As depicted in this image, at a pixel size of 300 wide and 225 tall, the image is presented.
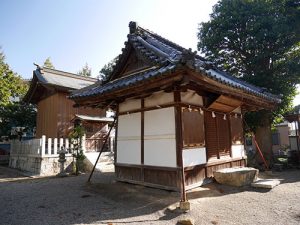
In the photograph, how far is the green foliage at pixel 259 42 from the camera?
14500 millimetres

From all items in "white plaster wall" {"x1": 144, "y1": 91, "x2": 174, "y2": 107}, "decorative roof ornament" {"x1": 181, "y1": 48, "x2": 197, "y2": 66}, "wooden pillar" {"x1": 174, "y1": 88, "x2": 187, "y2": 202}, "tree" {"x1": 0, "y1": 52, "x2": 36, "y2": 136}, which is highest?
"tree" {"x1": 0, "y1": 52, "x2": 36, "y2": 136}

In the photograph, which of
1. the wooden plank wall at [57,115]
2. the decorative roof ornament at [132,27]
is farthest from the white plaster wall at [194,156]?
the wooden plank wall at [57,115]

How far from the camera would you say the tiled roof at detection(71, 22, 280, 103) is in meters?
5.06

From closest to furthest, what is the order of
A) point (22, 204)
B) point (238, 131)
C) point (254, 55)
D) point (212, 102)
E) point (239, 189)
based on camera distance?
point (22, 204) → point (239, 189) → point (212, 102) → point (238, 131) → point (254, 55)

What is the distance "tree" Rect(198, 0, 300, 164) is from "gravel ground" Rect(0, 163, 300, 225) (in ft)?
27.1

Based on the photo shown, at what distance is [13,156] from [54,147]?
5.86 m

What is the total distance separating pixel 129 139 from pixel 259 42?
11985 mm

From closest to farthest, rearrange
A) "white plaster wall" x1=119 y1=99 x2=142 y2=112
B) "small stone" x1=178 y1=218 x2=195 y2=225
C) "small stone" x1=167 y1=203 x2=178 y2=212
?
"small stone" x1=178 y1=218 x2=195 y2=225 < "small stone" x1=167 y1=203 x2=178 y2=212 < "white plaster wall" x1=119 y1=99 x2=142 y2=112

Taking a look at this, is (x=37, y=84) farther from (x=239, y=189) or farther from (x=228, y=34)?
(x=239, y=189)

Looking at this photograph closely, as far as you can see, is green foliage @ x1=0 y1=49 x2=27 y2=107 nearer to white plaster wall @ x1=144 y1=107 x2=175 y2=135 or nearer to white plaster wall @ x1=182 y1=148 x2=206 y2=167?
white plaster wall @ x1=144 y1=107 x2=175 y2=135

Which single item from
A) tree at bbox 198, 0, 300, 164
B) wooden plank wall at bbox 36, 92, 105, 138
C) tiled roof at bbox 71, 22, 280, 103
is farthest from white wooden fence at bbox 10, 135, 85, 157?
tree at bbox 198, 0, 300, 164

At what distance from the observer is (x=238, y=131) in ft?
34.1

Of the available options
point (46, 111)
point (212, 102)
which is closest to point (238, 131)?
point (212, 102)

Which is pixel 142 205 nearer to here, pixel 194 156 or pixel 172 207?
pixel 172 207
